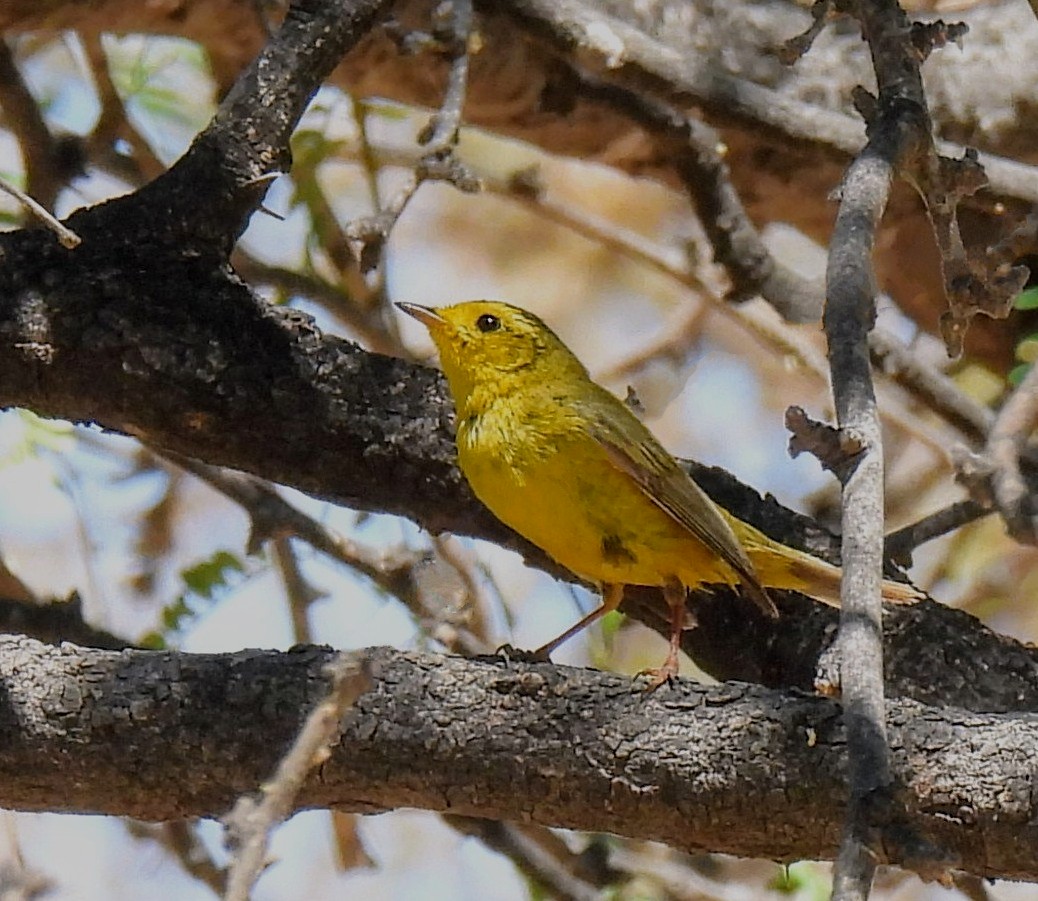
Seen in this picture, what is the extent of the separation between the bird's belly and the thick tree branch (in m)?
0.79

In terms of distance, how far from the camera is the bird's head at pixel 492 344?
3689mm

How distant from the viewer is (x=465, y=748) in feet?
8.02

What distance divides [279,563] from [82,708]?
2.05 metres

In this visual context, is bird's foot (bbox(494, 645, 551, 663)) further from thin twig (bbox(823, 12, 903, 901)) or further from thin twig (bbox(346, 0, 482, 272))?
thin twig (bbox(823, 12, 903, 901))

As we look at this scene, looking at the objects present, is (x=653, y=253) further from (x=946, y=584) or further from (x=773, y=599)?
(x=773, y=599)

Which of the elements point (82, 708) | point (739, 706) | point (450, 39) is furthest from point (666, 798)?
point (450, 39)

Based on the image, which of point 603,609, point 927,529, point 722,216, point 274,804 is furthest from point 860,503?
point 722,216

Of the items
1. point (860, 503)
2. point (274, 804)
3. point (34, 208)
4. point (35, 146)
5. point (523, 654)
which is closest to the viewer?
point (274, 804)

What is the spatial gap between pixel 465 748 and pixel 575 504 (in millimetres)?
984

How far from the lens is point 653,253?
548 centimetres

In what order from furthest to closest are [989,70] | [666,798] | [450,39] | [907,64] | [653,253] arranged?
1. [653,253]
2. [989,70]
3. [450,39]
4. [907,64]
5. [666,798]

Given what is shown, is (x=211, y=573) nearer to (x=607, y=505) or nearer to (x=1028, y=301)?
(x=607, y=505)

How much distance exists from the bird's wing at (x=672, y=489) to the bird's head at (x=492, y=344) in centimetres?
28

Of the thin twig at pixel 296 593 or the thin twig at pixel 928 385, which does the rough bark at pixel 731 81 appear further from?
the thin twig at pixel 296 593
